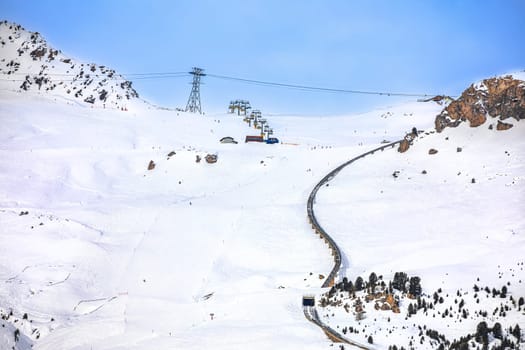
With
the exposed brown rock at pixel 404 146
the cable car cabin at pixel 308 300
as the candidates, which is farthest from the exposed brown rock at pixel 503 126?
the cable car cabin at pixel 308 300

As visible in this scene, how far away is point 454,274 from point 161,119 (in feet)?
207

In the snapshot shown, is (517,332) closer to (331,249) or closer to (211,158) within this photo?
(331,249)

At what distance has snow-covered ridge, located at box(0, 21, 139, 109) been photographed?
10475cm

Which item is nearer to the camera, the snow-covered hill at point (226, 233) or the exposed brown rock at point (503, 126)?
the snow-covered hill at point (226, 233)

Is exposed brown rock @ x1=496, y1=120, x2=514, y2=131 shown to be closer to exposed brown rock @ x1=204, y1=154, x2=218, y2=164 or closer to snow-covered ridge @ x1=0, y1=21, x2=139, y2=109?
exposed brown rock @ x1=204, y1=154, x2=218, y2=164

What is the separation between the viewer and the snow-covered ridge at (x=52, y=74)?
105 metres

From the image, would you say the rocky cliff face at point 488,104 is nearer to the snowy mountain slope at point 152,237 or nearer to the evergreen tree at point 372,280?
the snowy mountain slope at point 152,237

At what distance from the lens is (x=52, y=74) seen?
11144 cm

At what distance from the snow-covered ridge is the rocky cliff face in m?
60.2

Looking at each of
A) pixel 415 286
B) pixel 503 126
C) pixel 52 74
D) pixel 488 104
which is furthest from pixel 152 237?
pixel 52 74

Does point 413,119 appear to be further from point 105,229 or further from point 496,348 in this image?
point 496,348

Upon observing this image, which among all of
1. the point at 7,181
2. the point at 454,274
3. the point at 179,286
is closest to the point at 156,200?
the point at 7,181

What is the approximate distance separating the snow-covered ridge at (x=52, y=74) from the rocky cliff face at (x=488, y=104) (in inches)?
2369

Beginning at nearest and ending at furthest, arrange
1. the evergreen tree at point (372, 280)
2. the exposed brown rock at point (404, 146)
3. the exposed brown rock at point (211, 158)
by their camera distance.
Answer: the evergreen tree at point (372, 280) < the exposed brown rock at point (404, 146) < the exposed brown rock at point (211, 158)
